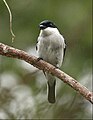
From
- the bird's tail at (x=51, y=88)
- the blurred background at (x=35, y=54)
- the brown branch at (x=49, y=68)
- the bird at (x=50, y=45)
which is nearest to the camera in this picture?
the brown branch at (x=49, y=68)

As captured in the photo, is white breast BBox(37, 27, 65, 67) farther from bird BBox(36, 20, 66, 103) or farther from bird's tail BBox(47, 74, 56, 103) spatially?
bird's tail BBox(47, 74, 56, 103)

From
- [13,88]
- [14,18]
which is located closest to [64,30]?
[14,18]

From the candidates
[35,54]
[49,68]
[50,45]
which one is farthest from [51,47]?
[49,68]

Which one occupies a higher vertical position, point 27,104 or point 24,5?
point 24,5

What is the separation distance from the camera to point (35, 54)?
5.07 m

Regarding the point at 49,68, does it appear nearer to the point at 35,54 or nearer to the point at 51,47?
the point at 51,47

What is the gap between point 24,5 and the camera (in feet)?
18.0

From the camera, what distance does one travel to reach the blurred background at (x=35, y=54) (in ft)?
16.3

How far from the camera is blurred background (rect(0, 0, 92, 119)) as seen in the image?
4980 mm

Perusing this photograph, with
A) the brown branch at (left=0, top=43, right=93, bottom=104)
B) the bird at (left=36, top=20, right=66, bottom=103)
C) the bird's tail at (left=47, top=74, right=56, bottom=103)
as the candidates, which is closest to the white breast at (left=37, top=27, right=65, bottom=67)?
the bird at (left=36, top=20, right=66, bottom=103)

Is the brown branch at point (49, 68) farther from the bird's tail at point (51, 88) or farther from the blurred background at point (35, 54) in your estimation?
the blurred background at point (35, 54)

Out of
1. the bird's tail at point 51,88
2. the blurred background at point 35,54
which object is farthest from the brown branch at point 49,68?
the blurred background at point 35,54

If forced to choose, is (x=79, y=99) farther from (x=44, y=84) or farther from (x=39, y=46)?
(x=39, y=46)

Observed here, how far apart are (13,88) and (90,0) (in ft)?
5.00
